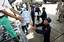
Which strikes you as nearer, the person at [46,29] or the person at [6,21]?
the person at [6,21]

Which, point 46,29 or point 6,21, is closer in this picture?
point 6,21

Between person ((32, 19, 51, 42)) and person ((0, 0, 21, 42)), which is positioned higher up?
person ((0, 0, 21, 42))

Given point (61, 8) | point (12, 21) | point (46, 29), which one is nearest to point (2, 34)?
point (12, 21)

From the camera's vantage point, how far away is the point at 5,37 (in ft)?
8.23

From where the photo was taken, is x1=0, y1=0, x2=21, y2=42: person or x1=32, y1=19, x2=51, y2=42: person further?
x1=32, y1=19, x2=51, y2=42: person

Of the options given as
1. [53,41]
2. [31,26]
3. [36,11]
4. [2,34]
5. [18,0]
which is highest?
[18,0]

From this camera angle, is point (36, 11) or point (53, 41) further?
point (36, 11)

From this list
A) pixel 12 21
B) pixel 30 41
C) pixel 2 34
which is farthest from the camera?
pixel 30 41

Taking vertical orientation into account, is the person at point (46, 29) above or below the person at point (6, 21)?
below

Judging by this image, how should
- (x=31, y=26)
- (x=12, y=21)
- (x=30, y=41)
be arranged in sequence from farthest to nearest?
(x=31, y=26) < (x=30, y=41) < (x=12, y=21)

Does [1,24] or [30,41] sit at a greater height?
[1,24]

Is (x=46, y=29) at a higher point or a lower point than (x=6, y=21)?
lower

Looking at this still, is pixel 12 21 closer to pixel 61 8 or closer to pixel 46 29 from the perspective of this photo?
pixel 46 29

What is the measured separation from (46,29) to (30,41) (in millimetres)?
1026
